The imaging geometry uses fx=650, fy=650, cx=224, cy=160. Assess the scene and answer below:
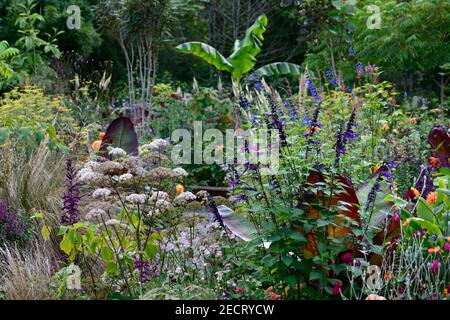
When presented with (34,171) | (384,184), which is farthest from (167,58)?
(384,184)

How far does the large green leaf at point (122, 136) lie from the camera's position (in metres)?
6.52

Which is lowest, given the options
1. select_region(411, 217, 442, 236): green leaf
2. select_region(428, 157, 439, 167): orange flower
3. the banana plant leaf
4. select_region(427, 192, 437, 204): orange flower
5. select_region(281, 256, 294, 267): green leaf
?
select_region(281, 256, 294, 267): green leaf

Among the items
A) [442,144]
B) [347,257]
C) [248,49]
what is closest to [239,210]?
[442,144]

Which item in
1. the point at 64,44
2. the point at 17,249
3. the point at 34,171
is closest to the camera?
the point at 17,249

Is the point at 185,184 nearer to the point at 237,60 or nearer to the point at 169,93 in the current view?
the point at 169,93

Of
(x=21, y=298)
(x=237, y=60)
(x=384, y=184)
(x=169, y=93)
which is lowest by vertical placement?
(x=21, y=298)

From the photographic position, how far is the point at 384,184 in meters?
A: 4.15

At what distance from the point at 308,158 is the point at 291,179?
6.1 inches

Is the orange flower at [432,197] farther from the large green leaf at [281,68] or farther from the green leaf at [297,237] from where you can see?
the large green leaf at [281,68]

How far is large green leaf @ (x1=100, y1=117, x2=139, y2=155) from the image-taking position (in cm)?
652

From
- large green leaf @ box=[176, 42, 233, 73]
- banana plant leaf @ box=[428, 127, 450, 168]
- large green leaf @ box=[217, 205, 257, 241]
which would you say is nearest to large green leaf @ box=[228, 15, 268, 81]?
large green leaf @ box=[176, 42, 233, 73]

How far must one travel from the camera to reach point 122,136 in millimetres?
6543

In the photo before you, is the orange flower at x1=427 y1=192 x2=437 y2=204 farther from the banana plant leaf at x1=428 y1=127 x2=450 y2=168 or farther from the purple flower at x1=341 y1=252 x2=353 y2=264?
the banana plant leaf at x1=428 y1=127 x2=450 y2=168

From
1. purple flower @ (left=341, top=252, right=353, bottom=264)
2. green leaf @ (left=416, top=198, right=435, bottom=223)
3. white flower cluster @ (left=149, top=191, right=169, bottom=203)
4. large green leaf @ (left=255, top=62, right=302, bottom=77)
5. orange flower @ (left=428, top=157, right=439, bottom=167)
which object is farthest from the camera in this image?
large green leaf @ (left=255, top=62, right=302, bottom=77)
